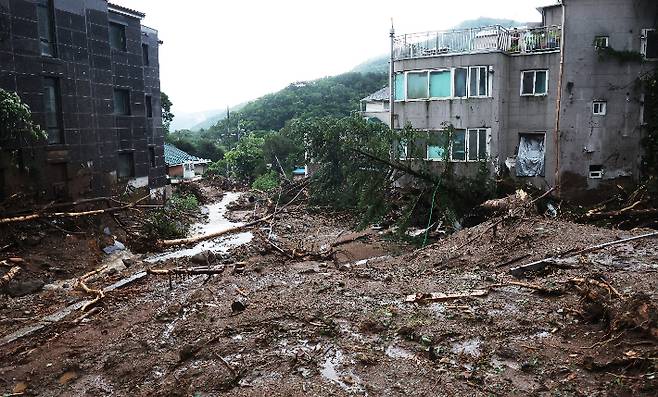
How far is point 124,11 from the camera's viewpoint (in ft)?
76.1

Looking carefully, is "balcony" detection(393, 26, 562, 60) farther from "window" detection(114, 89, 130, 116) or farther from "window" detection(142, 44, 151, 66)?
"window" detection(142, 44, 151, 66)

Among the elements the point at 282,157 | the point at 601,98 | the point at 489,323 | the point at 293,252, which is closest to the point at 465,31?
the point at 601,98

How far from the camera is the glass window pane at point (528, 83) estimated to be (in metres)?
19.1

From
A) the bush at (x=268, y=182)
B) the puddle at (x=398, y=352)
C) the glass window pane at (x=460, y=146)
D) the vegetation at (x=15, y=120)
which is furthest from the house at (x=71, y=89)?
the glass window pane at (x=460, y=146)

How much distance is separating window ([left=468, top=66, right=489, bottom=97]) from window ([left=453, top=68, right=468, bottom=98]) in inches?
7.7

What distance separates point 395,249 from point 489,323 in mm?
8488

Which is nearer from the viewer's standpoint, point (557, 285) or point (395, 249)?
point (557, 285)

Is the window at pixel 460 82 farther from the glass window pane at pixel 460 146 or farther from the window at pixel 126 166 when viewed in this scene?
the window at pixel 126 166

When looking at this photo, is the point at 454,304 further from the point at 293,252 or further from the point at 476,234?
the point at 293,252

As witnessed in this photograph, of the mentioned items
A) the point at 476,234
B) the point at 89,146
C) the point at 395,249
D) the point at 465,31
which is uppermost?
the point at 465,31

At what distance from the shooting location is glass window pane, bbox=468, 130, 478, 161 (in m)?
19.5

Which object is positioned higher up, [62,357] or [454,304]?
[454,304]

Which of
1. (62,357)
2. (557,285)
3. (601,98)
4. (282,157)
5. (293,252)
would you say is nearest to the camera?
(62,357)

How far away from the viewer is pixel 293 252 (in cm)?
1460
